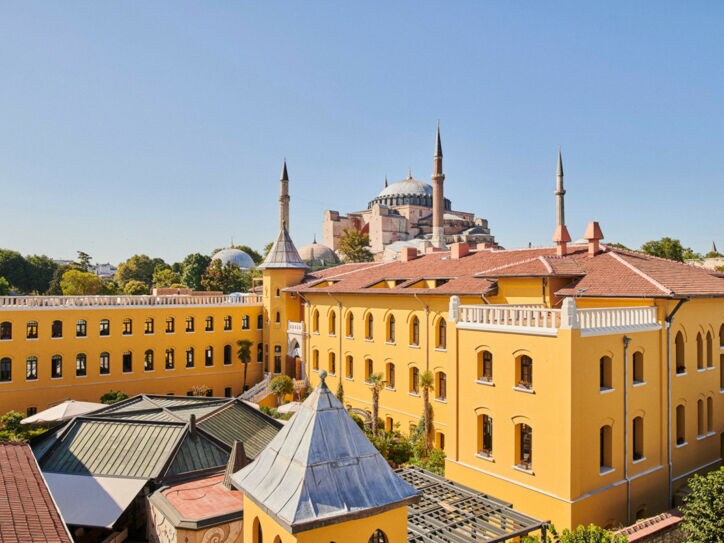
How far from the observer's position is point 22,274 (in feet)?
259

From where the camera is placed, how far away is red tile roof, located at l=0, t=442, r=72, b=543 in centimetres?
843

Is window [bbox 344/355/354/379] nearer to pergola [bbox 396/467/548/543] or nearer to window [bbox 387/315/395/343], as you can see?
window [bbox 387/315/395/343]

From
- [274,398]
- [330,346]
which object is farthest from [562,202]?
[274,398]

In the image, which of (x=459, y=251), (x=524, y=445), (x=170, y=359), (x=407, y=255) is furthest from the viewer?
(x=170, y=359)

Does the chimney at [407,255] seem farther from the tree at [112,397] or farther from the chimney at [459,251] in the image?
the tree at [112,397]

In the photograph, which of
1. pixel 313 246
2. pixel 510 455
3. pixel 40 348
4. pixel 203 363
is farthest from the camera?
pixel 313 246

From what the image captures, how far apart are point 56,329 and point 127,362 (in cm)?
459

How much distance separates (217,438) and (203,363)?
2044 centimetres

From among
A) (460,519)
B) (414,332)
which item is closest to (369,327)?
(414,332)

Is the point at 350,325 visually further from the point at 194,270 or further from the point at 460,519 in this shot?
the point at 194,270

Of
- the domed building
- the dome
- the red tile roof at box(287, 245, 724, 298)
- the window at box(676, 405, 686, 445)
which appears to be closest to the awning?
the red tile roof at box(287, 245, 724, 298)

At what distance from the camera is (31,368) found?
103ft

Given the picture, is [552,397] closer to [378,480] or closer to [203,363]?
[378,480]

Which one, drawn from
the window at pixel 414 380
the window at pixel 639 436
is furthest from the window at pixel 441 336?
the window at pixel 639 436
